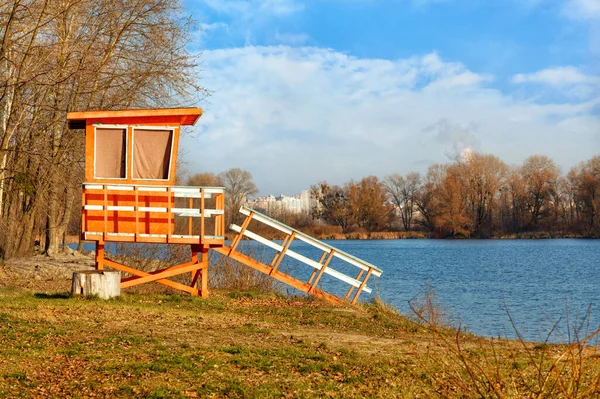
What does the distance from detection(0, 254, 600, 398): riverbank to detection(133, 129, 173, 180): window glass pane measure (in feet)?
11.1

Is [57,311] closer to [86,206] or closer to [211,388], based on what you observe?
[86,206]

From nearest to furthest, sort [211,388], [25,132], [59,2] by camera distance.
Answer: [211,388] < [59,2] < [25,132]

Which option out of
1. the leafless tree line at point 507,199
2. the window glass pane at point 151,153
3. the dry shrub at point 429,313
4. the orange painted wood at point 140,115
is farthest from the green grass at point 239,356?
the leafless tree line at point 507,199

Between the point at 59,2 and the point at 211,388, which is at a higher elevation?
the point at 59,2

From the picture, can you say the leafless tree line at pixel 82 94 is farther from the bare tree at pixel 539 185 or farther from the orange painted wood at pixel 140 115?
the bare tree at pixel 539 185

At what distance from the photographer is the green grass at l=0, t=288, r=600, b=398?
7.78m

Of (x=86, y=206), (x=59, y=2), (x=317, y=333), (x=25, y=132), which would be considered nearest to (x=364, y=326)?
(x=317, y=333)

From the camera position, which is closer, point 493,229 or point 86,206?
point 86,206

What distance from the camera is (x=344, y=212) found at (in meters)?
105

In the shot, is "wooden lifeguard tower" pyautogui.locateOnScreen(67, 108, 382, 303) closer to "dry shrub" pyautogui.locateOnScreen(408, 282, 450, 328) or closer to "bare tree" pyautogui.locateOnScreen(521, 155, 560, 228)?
"dry shrub" pyautogui.locateOnScreen(408, 282, 450, 328)

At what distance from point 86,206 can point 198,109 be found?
145 inches

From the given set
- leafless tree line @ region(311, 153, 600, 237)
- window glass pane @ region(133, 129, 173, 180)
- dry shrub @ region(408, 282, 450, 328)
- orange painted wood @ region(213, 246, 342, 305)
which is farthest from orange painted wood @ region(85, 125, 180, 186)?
leafless tree line @ region(311, 153, 600, 237)

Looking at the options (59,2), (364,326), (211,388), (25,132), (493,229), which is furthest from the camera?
(493,229)

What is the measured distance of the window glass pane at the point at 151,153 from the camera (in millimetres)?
17562
